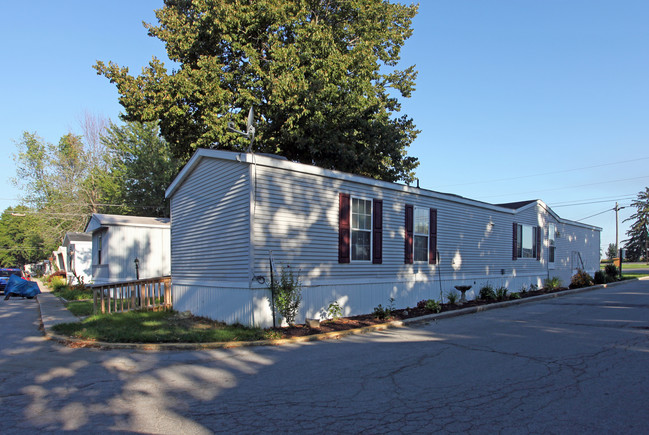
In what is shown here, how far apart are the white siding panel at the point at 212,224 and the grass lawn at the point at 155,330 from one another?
50.0 inches

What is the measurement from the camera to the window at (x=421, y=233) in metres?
15.0

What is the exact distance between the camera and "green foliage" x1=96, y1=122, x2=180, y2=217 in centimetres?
3681

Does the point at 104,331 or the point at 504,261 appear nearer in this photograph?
the point at 104,331

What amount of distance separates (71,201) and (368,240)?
4198cm

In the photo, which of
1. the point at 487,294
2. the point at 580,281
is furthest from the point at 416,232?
the point at 580,281

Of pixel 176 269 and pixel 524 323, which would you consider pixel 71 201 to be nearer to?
pixel 176 269

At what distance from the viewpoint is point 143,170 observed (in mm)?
36906

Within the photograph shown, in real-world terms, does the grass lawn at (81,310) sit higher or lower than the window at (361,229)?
lower

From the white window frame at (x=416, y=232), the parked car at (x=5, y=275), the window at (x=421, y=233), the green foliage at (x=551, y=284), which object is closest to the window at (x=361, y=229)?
the white window frame at (x=416, y=232)

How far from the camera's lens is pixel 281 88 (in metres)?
17.8

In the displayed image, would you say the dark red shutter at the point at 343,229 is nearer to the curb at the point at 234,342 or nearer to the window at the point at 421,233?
the curb at the point at 234,342

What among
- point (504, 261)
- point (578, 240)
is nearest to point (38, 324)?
point (504, 261)

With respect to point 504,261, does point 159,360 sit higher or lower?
lower

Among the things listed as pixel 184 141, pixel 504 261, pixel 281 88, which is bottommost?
pixel 504 261
